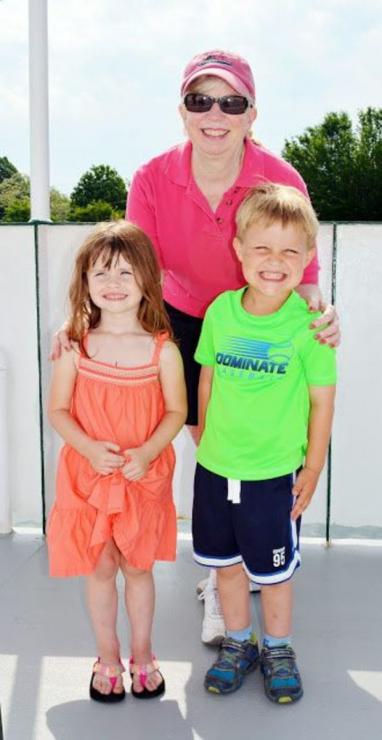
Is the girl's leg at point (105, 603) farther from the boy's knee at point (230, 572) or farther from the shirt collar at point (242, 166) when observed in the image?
the shirt collar at point (242, 166)

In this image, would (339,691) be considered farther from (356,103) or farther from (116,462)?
(356,103)

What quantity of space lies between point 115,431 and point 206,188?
0.75 meters

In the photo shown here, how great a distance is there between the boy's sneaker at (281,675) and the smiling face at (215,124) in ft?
4.40

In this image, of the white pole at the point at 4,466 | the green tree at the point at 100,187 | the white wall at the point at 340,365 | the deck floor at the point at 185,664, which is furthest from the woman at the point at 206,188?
the green tree at the point at 100,187

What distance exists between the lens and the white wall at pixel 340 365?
3277mm

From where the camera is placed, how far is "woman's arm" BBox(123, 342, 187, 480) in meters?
2.05

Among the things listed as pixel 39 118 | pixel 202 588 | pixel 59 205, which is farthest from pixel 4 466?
pixel 59 205

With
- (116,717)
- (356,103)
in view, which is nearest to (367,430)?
(116,717)

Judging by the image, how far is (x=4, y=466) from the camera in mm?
3451

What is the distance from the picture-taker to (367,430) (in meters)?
3.36

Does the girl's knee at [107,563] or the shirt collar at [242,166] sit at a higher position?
the shirt collar at [242,166]

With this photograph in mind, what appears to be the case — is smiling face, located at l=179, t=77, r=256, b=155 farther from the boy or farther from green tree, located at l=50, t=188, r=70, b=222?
green tree, located at l=50, t=188, r=70, b=222

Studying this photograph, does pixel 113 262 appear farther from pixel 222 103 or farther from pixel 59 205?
pixel 59 205

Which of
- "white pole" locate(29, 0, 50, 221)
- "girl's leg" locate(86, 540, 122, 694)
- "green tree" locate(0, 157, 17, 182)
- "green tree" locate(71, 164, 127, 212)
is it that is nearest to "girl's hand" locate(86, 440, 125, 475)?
"girl's leg" locate(86, 540, 122, 694)
